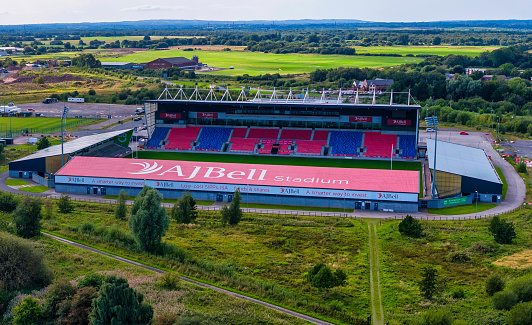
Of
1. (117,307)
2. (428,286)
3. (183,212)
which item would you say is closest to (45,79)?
(183,212)

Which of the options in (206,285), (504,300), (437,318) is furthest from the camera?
(206,285)

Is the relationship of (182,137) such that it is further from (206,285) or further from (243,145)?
(206,285)

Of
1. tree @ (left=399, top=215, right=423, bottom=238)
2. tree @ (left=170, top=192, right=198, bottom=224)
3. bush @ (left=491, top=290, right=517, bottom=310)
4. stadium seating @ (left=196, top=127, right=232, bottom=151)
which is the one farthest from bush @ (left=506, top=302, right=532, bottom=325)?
stadium seating @ (left=196, top=127, right=232, bottom=151)

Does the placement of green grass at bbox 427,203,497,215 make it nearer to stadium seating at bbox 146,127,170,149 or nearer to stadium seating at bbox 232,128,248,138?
stadium seating at bbox 232,128,248,138

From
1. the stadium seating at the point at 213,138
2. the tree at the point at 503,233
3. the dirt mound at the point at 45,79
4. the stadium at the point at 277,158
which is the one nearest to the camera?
the tree at the point at 503,233

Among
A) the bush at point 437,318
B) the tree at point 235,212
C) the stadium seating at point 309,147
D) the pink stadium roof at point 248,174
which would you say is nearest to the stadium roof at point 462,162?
the pink stadium roof at point 248,174

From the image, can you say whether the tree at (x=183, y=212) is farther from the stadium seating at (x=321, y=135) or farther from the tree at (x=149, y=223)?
the stadium seating at (x=321, y=135)
